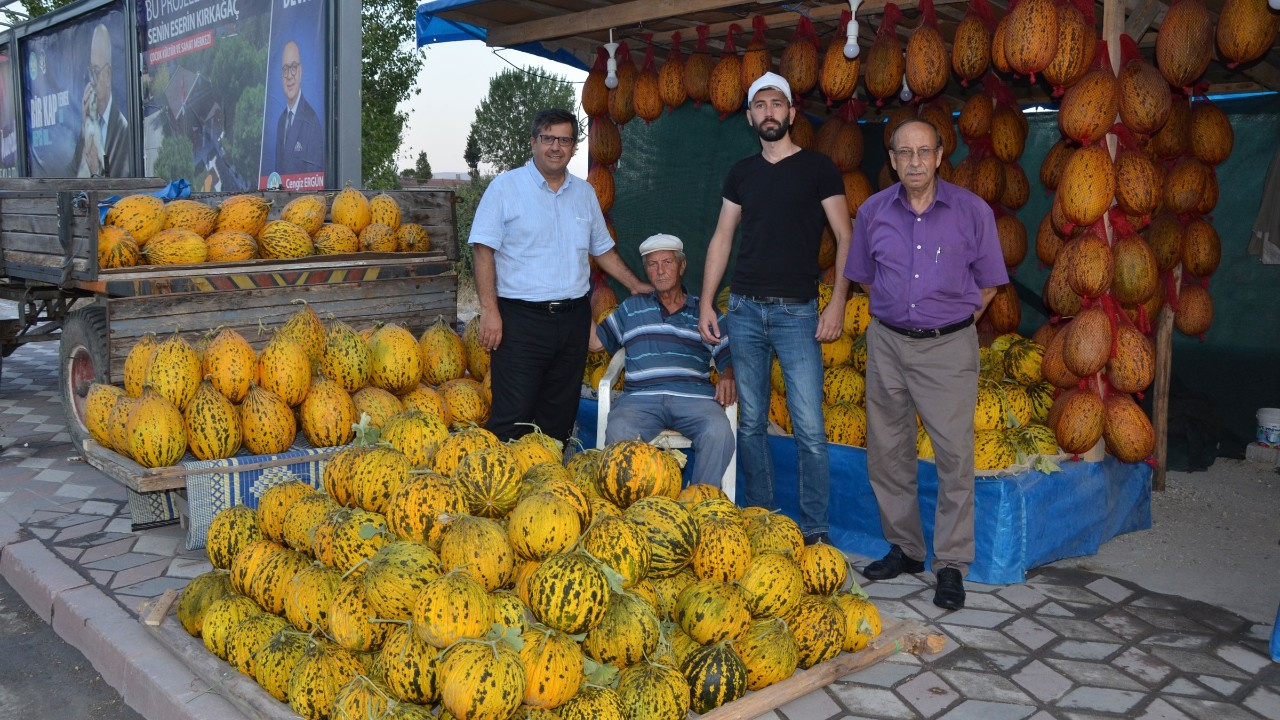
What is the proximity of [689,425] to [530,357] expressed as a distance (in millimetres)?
928

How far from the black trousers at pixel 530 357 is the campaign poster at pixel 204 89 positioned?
6.17 m

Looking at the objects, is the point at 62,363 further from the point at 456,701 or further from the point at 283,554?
the point at 456,701

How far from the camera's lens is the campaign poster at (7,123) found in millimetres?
17250

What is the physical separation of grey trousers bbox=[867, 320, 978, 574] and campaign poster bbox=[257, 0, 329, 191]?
19.2 ft

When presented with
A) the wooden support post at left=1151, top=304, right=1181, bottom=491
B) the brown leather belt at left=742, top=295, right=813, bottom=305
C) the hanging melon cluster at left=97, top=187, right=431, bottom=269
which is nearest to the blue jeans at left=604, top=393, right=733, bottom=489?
the brown leather belt at left=742, top=295, right=813, bottom=305

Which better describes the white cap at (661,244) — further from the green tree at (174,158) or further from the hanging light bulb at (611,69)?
the green tree at (174,158)

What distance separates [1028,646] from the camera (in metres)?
3.71

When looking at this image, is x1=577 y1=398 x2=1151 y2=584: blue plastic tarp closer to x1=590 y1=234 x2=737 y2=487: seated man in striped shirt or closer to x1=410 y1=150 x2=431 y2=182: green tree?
x1=590 y1=234 x2=737 y2=487: seated man in striped shirt

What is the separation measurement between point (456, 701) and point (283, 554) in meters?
1.23

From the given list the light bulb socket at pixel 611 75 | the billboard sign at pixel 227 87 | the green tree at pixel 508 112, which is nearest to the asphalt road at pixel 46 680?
the light bulb socket at pixel 611 75

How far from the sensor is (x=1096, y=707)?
3.22 meters

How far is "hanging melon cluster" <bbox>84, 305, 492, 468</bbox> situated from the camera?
4.51 metres

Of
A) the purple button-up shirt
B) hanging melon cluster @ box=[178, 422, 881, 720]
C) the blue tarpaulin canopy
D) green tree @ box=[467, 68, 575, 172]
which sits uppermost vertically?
green tree @ box=[467, 68, 575, 172]

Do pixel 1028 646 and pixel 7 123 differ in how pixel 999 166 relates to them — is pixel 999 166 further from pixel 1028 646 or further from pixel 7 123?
pixel 7 123
